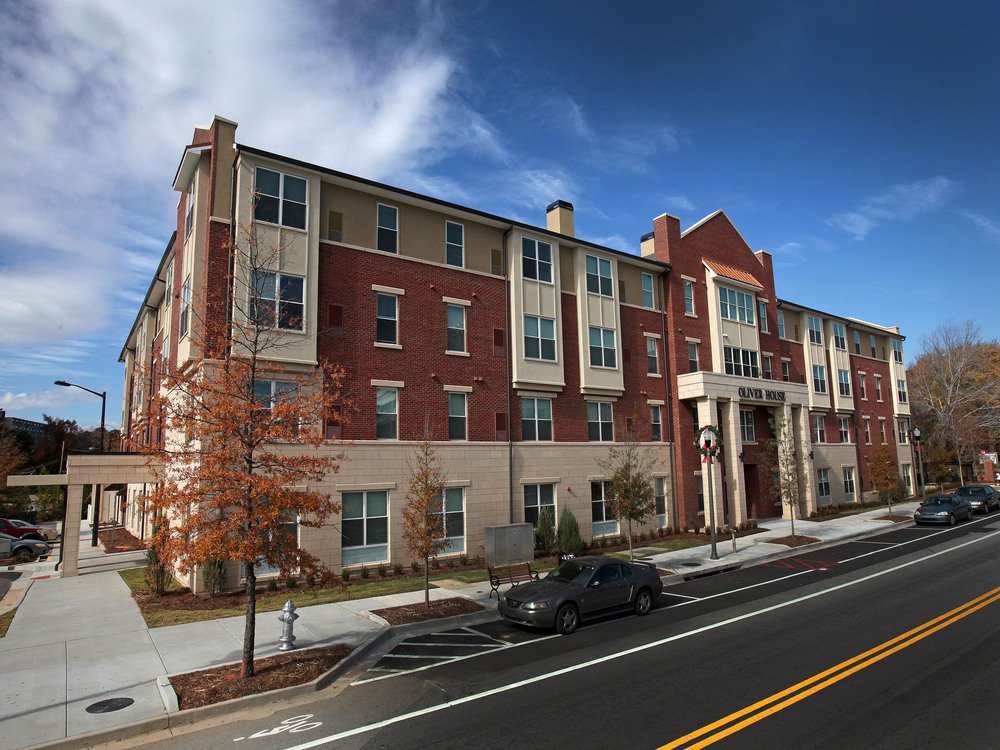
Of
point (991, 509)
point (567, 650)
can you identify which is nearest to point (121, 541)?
point (567, 650)

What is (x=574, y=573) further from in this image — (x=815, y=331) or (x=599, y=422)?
(x=815, y=331)

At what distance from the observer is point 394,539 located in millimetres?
20406

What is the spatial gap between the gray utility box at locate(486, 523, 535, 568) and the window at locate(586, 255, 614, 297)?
12.0m

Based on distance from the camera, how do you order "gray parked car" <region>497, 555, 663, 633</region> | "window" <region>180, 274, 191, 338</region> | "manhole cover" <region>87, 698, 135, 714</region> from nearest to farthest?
"manhole cover" <region>87, 698, 135, 714</region>, "gray parked car" <region>497, 555, 663, 633</region>, "window" <region>180, 274, 191, 338</region>

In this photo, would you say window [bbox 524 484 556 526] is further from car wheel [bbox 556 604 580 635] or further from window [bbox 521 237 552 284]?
car wheel [bbox 556 604 580 635]

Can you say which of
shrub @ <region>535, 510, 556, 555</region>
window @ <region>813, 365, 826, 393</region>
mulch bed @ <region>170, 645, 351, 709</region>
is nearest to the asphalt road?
mulch bed @ <region>170, 645, 351, 709</region>

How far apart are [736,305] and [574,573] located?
24931 mm

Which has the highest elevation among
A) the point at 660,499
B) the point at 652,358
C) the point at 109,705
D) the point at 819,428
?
the point at 652,358

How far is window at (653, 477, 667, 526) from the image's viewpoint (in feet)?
95.9

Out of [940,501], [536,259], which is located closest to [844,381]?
[940,501]

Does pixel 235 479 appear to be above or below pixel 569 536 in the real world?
above

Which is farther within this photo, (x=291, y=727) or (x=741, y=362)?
(x=741, y=362)

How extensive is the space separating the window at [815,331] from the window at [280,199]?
35.5 m

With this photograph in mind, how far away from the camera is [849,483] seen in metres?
42.0
